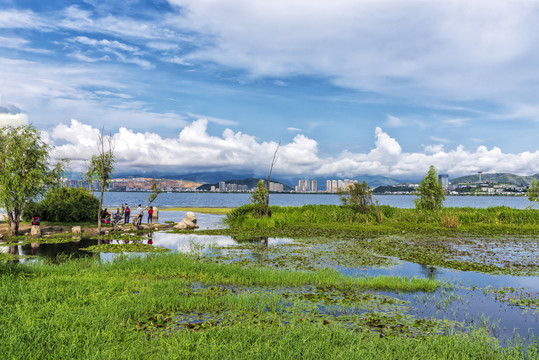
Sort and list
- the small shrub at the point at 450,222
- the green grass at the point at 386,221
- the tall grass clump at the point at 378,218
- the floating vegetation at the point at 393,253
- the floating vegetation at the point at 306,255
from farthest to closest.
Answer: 1. the tall grass clump at the point at 378,218
2. the small shrub at the point at 450,222
3. the green grass at the point at 386,221
4. the floating vegetation at the point at 306,255
5. the floating vegetation at the point at 393,253

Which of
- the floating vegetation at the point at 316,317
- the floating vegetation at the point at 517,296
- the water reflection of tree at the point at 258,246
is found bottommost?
the water reflection of tree at the point at 258,246

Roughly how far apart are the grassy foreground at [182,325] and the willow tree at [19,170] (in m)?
16.3

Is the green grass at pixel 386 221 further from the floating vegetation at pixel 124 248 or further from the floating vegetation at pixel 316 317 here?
the floating vegetation at pixel 316 317

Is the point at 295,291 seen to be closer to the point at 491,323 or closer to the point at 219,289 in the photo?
the point at 219,289

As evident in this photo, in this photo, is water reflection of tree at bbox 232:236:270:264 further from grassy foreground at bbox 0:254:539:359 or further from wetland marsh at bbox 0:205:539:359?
grassy foreground at bbox 0:254:539:359

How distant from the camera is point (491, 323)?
10.2m

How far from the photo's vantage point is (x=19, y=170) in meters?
28.1

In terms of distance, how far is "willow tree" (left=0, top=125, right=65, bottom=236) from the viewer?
88.0 ft

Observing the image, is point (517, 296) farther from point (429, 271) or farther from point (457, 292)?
point (429, 271)

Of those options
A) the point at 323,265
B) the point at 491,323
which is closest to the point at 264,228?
the point at 323,265

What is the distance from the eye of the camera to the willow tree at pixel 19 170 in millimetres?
26812

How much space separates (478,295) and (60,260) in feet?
62.9

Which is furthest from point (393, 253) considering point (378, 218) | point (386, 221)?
point (386, 221)

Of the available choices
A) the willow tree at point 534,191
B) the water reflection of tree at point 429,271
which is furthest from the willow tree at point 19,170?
the willow tree at point 534,191
